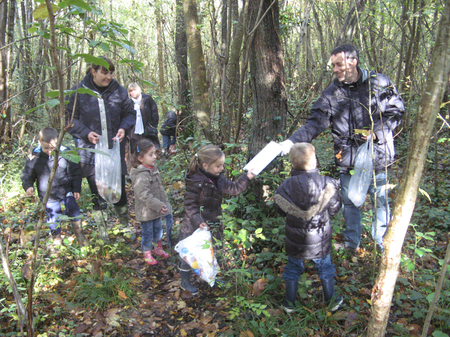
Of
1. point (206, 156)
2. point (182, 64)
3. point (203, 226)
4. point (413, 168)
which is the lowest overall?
point (203, 226)

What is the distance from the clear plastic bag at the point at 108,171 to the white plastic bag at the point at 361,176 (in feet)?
8.85

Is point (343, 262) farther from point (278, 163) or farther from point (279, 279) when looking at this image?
point (278, 163)

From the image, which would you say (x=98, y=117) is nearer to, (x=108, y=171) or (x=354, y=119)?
(x=108, y=171)

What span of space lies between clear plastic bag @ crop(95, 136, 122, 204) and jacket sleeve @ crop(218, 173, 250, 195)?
1.48m

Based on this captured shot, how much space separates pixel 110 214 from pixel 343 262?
3.57m

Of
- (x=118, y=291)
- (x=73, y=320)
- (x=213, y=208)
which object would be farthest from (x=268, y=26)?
(x=73, y=320)

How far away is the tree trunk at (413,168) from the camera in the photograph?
57.7 inches

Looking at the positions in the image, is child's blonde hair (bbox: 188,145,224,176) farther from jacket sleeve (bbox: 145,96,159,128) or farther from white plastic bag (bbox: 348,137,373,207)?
jacket sleeve (bbox: 145,96,159,128)

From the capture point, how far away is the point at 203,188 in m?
3.17

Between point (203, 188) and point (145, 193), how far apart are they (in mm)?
857

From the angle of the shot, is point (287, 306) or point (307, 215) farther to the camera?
point (287, 306)

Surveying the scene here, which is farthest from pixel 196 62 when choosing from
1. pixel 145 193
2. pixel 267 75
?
pixel 145 193

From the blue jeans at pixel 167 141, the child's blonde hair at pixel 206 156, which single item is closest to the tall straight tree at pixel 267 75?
the child's blonde hair at pixel 206 156

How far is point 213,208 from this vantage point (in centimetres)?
335
